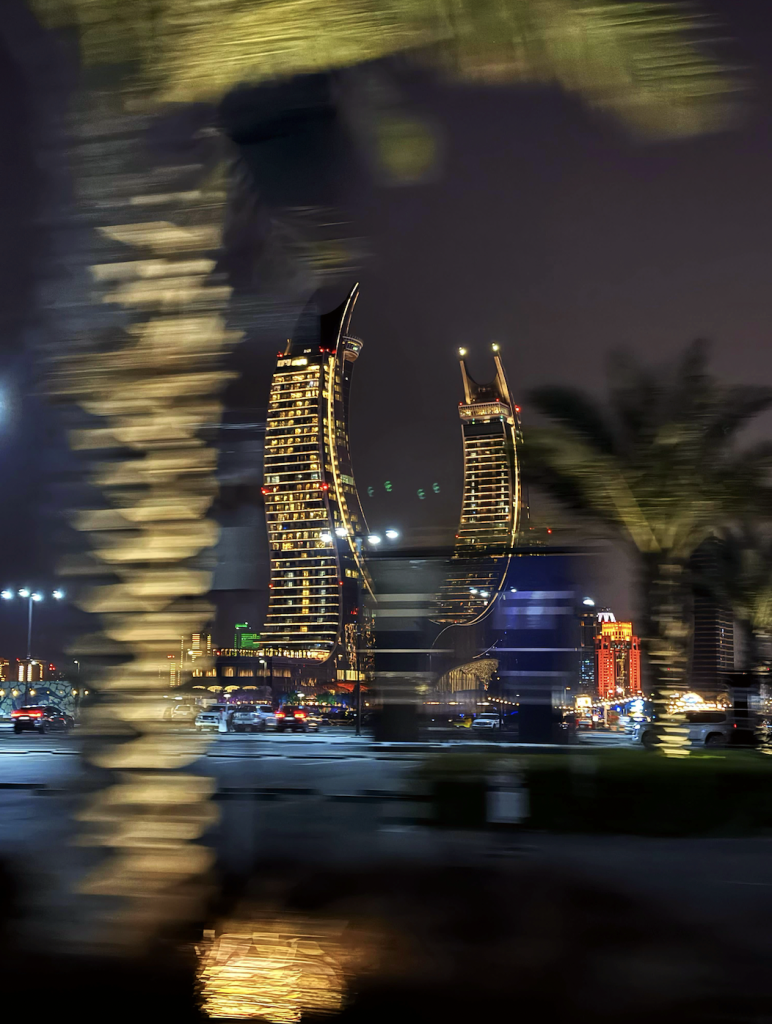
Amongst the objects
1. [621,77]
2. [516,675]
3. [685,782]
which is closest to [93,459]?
[621,77]

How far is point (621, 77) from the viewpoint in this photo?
671 centimetres

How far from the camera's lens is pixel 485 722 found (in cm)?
4888

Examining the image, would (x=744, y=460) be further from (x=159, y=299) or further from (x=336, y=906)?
(x=159, y=299)

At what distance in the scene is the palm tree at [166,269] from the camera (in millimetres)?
6699

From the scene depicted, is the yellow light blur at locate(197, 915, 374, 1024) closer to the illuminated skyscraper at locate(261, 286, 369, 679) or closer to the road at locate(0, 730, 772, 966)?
the road at locate(0, 730, 772, 966)

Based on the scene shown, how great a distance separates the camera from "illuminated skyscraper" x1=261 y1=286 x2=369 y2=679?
22.8 meters

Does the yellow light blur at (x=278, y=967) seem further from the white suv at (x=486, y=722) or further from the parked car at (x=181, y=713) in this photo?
the white suv at (x=486, y=722)

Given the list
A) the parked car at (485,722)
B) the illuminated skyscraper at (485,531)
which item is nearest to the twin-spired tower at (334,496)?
the illuminated skyscraper at (485,531)

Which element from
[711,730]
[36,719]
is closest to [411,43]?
[711,730]

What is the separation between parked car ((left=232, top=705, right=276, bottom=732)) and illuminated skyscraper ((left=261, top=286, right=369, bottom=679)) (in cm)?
454

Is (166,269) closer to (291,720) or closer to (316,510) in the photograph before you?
(291,720)

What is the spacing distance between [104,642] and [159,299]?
2152 millimetres

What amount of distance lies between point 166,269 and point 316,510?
80.4 meters

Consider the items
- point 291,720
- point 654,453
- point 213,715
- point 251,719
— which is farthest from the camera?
point 291,720
